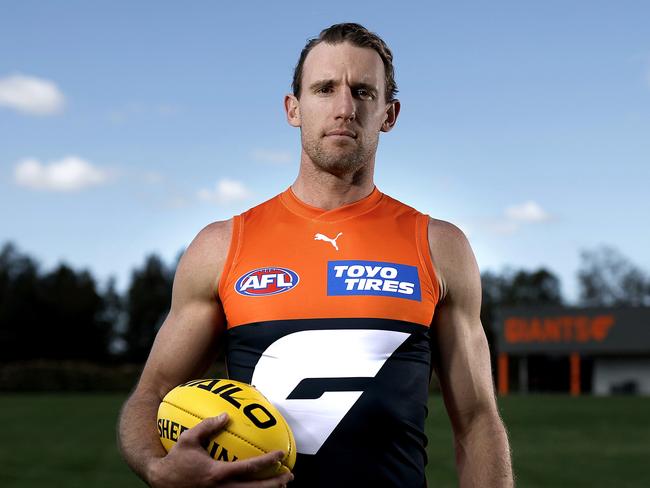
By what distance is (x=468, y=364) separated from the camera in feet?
11.7

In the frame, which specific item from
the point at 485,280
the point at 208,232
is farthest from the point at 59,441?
the point at 485,280

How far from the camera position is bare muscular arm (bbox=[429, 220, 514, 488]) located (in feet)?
11.5

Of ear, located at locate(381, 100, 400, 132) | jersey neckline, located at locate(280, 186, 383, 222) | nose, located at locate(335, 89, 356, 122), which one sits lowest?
jersey neckline, located at locate(280, 186, 383, 222)

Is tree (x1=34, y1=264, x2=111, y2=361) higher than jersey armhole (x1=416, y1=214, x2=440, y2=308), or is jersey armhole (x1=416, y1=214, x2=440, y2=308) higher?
tree (x1=34, y1=264, x2=111, y2=361)

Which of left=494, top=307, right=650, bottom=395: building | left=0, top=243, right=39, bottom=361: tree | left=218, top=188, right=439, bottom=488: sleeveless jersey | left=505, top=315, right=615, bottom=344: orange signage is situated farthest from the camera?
left=0, top=243, right=39, bottom=361: tree

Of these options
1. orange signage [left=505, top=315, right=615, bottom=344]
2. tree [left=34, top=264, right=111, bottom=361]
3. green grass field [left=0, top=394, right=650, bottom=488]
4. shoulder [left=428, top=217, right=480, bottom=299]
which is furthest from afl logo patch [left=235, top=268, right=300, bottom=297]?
tree [left=34, top=264, right=111, bottom=361]

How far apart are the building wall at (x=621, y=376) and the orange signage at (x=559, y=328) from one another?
11.2 ft

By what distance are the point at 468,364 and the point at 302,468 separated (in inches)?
32.2

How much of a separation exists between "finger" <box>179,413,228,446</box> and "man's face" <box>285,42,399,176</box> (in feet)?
3.80

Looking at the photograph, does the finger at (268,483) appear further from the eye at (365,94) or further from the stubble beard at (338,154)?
the eye at (365,94)

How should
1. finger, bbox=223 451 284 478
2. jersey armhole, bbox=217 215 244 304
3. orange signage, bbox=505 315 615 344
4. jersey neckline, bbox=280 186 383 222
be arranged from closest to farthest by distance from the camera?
finger, bbox=223 451 284 478 < jersey armhole, bbox=217 215 244 304 < jersey neckline, bbox=280 186 383 222 < orange signage, bbox=505 315 615 344

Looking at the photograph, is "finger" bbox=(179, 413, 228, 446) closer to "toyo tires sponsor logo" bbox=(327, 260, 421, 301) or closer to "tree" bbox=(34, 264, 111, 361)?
"toyo tires sponsor logo" bbox=(327, 260, 421, 301)

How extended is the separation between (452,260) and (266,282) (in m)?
0.76

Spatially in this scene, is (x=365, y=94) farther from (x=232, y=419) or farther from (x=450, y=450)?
(x=450, y=450)
